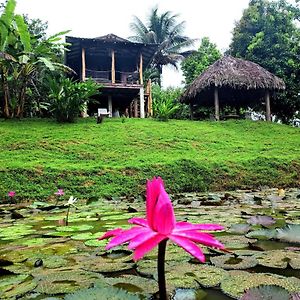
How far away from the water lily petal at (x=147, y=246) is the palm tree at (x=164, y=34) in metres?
22.1

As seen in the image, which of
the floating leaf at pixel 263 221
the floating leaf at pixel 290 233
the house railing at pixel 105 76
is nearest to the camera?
the floating leaf at pixel 290 233

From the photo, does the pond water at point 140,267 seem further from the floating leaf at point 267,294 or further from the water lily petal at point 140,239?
the water lily petal at point 140,239

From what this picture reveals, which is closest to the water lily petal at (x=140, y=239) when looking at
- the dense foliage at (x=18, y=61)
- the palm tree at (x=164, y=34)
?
the dense foliage at (x=18, y=61)

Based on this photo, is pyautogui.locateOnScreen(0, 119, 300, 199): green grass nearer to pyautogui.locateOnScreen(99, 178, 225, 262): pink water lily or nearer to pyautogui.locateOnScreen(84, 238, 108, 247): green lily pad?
pyautogui.locateOnScreen(84, 238, 108, 247): green lily pad

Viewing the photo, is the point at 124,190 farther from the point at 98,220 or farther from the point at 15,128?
the point at 15,128

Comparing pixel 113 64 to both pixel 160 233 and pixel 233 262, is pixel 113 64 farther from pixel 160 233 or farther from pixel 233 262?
pixel 160 233

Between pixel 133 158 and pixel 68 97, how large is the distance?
4216mm

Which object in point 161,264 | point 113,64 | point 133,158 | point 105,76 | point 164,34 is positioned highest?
point 164,34

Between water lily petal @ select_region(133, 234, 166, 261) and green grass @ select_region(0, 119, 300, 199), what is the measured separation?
4.33m

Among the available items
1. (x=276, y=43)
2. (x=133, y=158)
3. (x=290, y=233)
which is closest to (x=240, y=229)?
(x=290, y=233)

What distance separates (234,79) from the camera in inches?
508

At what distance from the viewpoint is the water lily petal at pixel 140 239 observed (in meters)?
0.56

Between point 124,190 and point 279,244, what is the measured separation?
12.0 ft

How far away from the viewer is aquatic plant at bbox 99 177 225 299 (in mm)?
560
